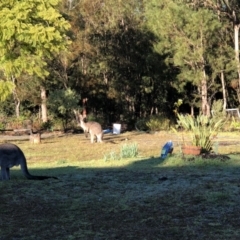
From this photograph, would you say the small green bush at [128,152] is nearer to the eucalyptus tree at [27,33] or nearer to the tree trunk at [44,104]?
the eucalyptus tree at [27,33]

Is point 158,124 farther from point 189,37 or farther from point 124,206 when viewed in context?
point 124,206

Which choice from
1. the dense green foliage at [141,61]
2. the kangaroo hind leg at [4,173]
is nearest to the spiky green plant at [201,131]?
the kangaroo hind leg at [4,173]

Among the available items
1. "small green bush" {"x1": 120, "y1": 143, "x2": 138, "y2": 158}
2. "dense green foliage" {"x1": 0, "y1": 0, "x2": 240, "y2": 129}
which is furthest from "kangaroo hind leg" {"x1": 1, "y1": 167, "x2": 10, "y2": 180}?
"dense green foliage" {"x1": 0, "y1": 0, "x2": 240, "y2": 129}

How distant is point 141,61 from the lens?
33.3 meters

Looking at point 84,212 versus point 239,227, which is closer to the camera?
point 239,227

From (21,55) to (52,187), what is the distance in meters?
5.67

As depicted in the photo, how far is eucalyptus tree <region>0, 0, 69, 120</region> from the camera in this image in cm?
1088

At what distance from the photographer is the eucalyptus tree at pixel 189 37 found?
29.1 m

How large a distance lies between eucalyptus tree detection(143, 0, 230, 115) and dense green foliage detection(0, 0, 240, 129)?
0.06m

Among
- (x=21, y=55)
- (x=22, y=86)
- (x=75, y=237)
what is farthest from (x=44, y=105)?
(x=75, y=237)

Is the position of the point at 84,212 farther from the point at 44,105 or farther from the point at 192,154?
the point at 44,105

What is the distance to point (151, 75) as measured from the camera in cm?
3288

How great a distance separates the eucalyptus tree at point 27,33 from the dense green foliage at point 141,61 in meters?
13.9

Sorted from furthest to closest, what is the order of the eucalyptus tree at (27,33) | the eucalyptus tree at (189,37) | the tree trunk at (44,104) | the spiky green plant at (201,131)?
the tree trunk at (44,104), the eucalyptus tree at (189,37), the spiky green plant at (201,131), the eucalyptus tree at (27,33)
